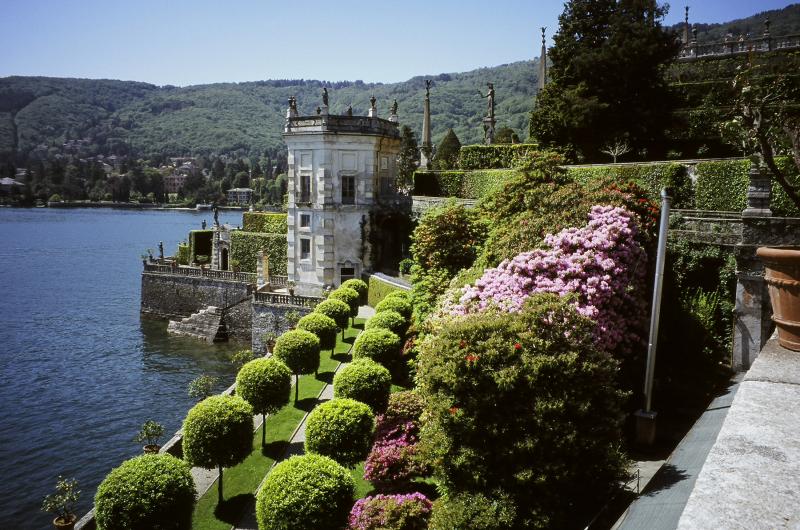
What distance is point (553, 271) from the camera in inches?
586

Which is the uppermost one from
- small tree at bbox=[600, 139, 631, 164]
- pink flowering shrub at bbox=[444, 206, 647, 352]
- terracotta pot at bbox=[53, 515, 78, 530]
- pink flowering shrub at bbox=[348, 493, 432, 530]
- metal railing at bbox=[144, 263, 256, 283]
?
small tree at bbox=[600, 139, 631, 164]

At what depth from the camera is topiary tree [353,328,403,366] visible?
79.1 ft

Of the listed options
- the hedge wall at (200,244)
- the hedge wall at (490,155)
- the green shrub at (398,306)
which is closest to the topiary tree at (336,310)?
the green shrub at (398,306)

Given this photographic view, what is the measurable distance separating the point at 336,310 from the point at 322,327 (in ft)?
9.62

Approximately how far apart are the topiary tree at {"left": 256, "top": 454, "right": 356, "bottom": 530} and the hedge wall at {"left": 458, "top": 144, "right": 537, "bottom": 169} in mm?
30743

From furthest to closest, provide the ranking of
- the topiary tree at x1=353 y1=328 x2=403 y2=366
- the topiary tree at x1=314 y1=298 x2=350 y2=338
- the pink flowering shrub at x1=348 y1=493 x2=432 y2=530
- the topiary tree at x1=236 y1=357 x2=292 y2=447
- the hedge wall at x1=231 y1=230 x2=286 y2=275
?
the hedge wall at x1=231 y1=230 x2=286 y2=275 → the topiary tree at x1=314 y1=298 x2=350 y2=338 → the topiary tree at x1=353 y1=328 x2=403 y2=366 → the topiary tree at x1=236 y1=357 x2=292 y2=447 → the pink flowering shrub at x1=348 y1=493 x2=432 y2=530

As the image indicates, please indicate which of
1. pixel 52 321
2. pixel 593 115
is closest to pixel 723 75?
pixel 593 115

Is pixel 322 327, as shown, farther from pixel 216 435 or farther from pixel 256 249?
pixel 256 249

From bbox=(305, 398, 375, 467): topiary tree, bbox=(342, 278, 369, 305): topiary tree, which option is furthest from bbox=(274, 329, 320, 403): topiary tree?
bbox=(342, 278, 369, 305): topiary tree

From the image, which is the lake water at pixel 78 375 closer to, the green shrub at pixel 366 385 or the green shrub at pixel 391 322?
the green shrub at pixel 366 385

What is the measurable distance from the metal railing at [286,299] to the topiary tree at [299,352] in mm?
12348

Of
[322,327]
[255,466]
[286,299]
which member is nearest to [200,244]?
[286,299]

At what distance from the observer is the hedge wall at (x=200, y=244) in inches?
2375

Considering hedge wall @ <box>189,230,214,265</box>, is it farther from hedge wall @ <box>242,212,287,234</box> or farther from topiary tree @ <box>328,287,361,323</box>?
topiary tree @ <box>328,287,361,323</box>
